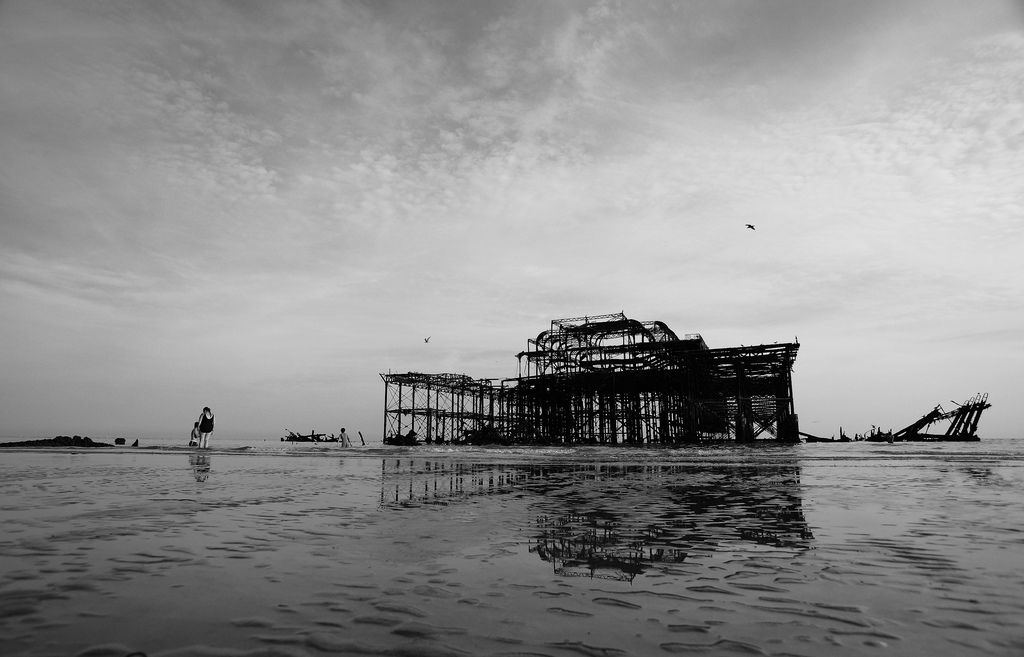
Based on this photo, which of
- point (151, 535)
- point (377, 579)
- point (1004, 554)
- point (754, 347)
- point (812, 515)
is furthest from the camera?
point (754, 347)

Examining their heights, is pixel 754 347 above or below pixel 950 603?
above

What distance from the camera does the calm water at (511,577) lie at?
2.46 m

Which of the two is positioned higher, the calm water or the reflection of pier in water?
the calm water

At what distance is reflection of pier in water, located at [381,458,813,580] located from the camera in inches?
166

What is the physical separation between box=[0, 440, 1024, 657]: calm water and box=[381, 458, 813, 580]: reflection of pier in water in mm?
44

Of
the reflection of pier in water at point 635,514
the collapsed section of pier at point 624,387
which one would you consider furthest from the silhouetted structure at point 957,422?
the reflection of pier in water at point 635,514

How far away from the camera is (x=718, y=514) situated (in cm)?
629

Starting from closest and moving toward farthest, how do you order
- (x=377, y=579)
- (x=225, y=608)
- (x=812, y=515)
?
1. (x=225, y=608)
2. (x=377, y=579)
3. (x=812, y=515)

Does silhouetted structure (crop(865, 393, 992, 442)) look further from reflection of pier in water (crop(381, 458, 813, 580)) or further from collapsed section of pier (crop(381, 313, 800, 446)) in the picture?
reflection of pier in water (crop(381, 458, 813, 580))

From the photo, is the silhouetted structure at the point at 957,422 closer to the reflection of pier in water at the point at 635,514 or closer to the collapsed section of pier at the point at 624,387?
the collapsed section of pier at the point at 624,387

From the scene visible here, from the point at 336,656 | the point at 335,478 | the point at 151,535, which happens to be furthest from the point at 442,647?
the point at 335,478

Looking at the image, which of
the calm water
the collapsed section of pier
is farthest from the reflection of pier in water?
the collapsed section of pier

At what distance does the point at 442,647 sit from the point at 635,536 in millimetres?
2974

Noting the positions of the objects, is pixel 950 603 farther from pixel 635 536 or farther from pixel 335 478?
Result: pixel 335 478
